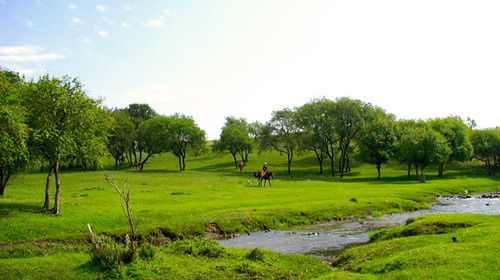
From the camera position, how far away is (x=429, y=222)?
2191cm

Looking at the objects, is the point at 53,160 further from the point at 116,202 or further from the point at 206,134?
the point at 206,134

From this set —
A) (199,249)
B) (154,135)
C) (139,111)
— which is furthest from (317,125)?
(139,111)

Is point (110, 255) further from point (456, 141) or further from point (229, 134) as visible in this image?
point (229, 134)

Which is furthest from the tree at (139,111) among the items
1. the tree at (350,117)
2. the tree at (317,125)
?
the tree at (350,117)

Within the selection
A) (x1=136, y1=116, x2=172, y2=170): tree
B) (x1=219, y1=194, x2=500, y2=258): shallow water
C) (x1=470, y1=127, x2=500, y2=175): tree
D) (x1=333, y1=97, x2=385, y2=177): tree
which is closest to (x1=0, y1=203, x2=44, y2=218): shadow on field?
(x1=219, y1=194, x2=500, y2=258): shallow water

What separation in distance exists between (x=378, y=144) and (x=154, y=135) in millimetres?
66479

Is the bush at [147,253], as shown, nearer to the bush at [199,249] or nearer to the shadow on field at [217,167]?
the bush at [199,249]

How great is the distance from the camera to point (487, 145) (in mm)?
93500

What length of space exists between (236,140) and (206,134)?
10514 mm

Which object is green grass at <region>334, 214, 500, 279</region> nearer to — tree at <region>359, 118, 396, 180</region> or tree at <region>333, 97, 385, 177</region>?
tree at <region>359, 118, 396, 180</region>

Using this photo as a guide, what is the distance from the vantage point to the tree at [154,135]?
10299cm

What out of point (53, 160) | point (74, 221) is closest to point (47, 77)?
point (53, 160)

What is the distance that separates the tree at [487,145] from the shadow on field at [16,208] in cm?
10495

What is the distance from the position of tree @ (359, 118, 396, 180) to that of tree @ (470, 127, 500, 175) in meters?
30.4
